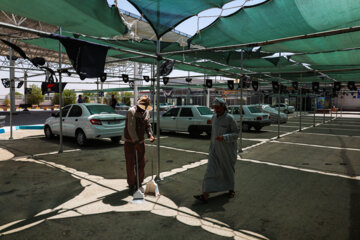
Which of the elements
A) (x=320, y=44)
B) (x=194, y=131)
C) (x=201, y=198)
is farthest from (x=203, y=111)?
(x=201, y=198)

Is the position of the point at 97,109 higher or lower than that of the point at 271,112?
higher

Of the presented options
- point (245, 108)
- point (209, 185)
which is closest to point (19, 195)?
point (209, 185)

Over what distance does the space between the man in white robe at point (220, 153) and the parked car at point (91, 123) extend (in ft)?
19.4

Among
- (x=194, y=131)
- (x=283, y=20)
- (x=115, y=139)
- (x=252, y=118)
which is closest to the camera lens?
(x=283, y=20)

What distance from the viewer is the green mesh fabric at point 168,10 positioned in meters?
6.68

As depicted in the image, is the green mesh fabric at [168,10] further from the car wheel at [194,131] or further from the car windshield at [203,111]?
the car wheel at [194,131]

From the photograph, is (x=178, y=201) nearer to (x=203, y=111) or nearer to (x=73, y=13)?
(x=73, y=13)

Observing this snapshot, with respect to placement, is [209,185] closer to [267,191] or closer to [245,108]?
[267,191]

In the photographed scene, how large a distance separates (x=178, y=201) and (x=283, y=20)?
22.9ft

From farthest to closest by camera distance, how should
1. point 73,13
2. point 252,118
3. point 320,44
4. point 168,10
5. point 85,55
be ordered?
point 252,118 < point 320,44 < point 73,13 < point 168,10 < point 85,55

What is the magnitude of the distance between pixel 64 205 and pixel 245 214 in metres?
3.00

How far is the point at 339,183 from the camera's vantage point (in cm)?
539

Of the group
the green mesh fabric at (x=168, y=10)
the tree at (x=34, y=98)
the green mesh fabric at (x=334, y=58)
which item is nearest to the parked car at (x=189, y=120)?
the green mesh fabric at (x=168, y=10)

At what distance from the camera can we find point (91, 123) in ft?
30.1
